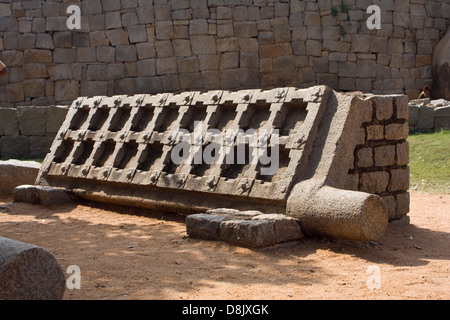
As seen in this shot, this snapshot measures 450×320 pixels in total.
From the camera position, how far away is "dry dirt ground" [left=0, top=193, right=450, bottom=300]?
4164mm

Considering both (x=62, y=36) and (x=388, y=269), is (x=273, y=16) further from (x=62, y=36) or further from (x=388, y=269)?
(x=388, y=269)

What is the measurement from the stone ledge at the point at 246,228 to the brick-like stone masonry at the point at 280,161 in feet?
0.62

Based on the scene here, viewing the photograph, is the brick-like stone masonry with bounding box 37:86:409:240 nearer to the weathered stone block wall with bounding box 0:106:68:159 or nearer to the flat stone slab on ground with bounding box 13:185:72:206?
the flat stone slab on ground with bounding box 13:185:72:206

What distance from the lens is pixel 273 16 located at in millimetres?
17859

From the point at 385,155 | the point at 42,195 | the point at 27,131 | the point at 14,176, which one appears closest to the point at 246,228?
the point at 385,155

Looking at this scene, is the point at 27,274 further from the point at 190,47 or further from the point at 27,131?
the point at 190,47

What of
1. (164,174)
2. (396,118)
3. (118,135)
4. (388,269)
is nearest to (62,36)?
(118,135)

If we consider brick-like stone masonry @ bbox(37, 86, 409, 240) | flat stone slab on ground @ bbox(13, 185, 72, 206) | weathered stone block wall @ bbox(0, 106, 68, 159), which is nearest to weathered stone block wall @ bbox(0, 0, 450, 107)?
weathered stone block wall @ bbox(0, 106, 68, 159)

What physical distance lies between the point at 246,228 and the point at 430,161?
712cm

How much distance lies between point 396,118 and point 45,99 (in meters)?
14.1

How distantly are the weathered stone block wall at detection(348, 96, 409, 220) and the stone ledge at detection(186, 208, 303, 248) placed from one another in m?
1.03

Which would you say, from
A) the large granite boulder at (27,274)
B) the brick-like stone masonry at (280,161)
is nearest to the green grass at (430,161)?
the brick-like stone masonry at (280,161)
